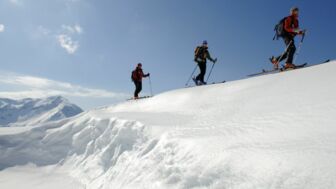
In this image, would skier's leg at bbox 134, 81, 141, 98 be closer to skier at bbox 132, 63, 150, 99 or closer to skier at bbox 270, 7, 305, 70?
skier at bbox 132, 63, 150, 99

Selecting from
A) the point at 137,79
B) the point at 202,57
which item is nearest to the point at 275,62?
the point at 202,57

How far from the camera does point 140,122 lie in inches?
303

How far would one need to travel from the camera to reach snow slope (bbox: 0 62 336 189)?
337cm

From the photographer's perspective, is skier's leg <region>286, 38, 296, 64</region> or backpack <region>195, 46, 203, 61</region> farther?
backpack <region>195, 46, 203, 61</region>

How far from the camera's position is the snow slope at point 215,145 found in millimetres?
3371

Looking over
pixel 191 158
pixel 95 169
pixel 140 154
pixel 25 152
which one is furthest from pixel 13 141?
pixel 191 158

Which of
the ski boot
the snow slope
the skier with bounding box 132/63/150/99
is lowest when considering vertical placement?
the snow slope

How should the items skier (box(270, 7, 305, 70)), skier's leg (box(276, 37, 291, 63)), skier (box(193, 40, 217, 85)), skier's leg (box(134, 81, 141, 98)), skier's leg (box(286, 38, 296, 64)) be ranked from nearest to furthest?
skier (box(270, 7, 305, 70)), skier's leg (box(286, 38, 296, 64)), skier's leg (box(276, 37, 291, 63)), skier (box(193, 40, 217, 85)), skier's leg (box(134, 81, 141, 98))

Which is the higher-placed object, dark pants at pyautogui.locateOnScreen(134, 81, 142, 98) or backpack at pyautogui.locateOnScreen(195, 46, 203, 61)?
backpack at pyautogui.locateOnScreen(195, 46, 203, 61)

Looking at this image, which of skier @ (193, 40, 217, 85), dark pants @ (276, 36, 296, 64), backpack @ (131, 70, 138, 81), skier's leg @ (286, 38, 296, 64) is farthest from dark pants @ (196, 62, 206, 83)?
backpack @ (131, 70, 138, 81)

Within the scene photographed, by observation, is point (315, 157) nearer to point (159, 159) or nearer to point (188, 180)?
point (188, 180)

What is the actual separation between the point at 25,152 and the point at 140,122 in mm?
6418

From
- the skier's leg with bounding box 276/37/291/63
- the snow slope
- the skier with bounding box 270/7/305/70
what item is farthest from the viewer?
the skier's leg with bounding box 276/37/291/63

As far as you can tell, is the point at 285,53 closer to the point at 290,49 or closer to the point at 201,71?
the point at 290,49
